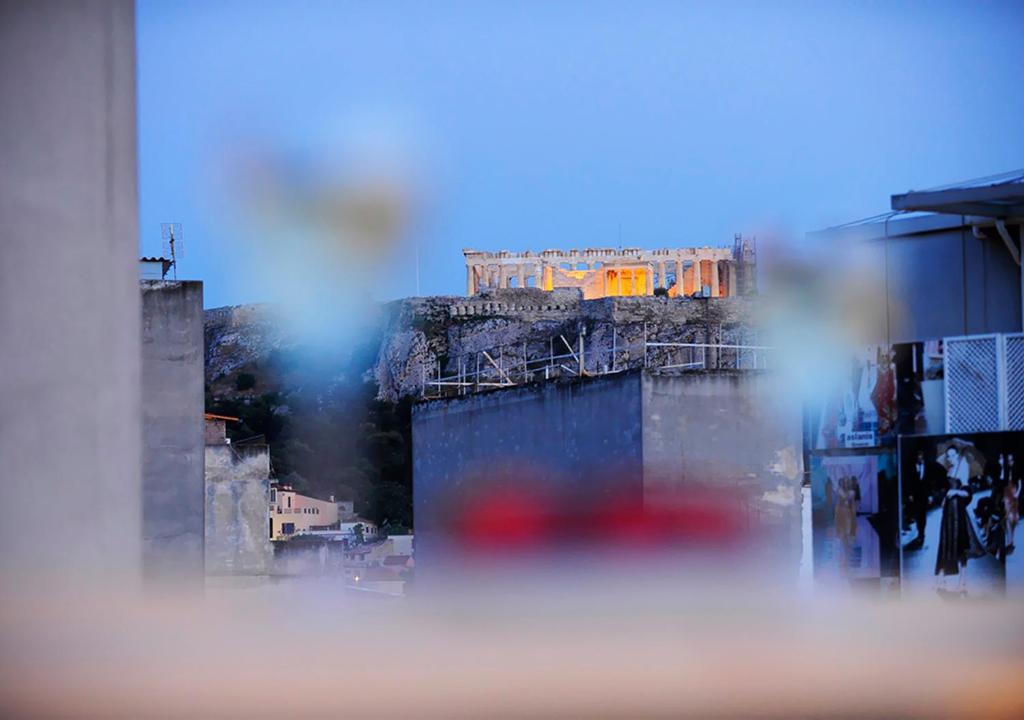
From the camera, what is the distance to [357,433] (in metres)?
58.8

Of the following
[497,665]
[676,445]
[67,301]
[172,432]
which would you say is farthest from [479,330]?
[67,301]

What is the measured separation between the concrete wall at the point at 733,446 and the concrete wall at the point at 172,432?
5093mm

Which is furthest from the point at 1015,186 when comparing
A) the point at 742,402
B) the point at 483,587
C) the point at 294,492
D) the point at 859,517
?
the point at 294,492

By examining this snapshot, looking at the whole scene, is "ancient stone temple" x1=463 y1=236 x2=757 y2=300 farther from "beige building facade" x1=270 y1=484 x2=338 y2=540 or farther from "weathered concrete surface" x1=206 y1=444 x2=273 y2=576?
"weathered concrete surface" x1=206 y1=444 x2=273 y2=576

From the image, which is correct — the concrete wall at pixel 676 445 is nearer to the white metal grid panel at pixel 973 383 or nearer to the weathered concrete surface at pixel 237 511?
the weathered concrete surface at pixel 237 511

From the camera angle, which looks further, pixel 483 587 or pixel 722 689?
pixel 483 587

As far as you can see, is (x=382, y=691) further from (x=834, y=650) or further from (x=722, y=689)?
(x=834, y=650)

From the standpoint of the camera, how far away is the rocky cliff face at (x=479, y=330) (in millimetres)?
57312

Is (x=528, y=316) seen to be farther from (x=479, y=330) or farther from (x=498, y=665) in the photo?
(x=498, y=665)

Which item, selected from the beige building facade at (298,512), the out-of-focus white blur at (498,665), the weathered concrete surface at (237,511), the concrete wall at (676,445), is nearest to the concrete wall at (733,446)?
the concrete wall at (676,445)

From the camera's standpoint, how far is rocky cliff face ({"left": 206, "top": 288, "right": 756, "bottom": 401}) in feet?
188

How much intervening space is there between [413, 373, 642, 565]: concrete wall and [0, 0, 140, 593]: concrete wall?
10963 mm

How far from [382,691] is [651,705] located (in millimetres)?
835

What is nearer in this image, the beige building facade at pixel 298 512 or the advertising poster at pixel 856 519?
the advertising poster at pixel 856 519
